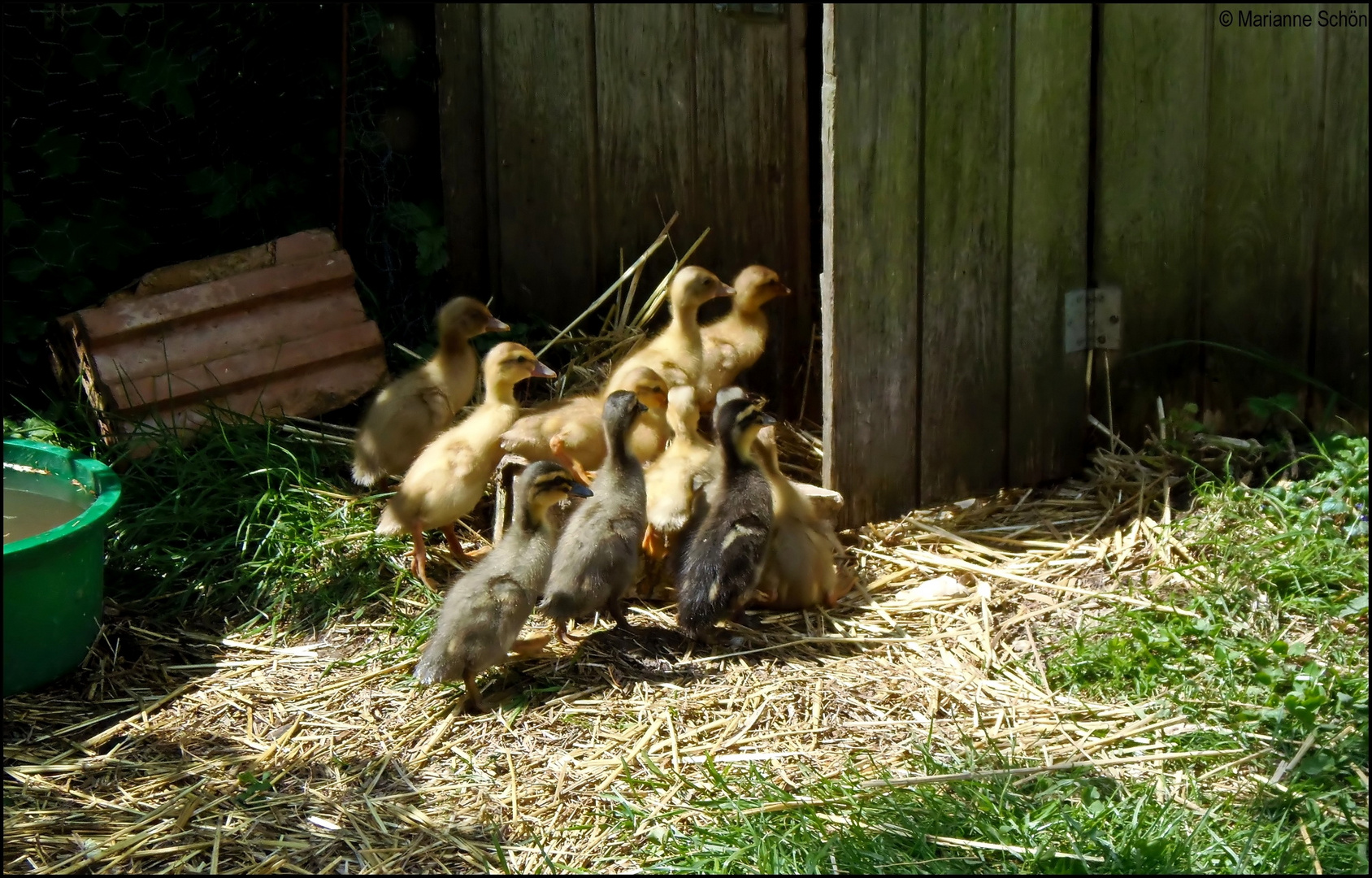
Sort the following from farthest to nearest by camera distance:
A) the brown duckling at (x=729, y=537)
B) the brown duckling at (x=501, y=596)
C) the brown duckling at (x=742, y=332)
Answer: the brown duckling at (x=742, y=332)
the brown duckling at (x=729, y=537)
the brown duckling at (x=501, y=596)

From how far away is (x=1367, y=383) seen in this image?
230 inches

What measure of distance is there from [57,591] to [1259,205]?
15.5 ft

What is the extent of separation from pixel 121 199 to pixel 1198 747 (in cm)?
503

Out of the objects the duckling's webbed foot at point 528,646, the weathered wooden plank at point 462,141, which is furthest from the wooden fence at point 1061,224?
the weathered wooden plank at point 462,141

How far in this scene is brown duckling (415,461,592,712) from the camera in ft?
14.0

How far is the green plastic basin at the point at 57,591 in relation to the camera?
4.35m

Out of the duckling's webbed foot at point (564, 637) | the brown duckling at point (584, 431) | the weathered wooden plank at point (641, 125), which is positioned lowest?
the duckling's webbed foot at point (564, 637)

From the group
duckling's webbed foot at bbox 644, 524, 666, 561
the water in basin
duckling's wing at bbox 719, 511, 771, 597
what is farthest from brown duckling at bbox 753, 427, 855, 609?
the water in basin

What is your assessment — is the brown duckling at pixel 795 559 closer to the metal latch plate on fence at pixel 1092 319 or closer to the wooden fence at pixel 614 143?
the metal latch plate on fence at pixel 1092 319

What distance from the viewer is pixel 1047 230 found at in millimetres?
5605

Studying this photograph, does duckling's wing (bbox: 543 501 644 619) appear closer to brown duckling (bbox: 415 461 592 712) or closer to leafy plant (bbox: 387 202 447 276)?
brown duckling (bbox: 415 461 592 712)

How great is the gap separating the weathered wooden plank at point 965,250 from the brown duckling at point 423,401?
1784 mm

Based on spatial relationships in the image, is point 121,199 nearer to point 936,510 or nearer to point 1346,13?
point 936,510

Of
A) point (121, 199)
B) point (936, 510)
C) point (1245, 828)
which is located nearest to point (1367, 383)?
point (936, 510)
